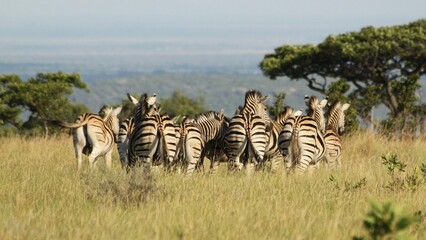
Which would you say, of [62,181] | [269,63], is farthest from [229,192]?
[269,63]

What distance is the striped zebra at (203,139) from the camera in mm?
12477

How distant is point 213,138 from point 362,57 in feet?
69.2

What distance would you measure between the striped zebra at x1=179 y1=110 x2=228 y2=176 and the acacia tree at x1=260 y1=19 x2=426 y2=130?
18.9m

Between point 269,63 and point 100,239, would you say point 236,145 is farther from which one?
point 269,63

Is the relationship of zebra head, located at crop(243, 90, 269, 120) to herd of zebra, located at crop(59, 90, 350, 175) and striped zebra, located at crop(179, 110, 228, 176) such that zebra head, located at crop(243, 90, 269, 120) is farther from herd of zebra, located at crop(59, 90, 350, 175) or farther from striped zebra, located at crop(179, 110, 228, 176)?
striped zebra, located at crop(179, 110, 228, 176)

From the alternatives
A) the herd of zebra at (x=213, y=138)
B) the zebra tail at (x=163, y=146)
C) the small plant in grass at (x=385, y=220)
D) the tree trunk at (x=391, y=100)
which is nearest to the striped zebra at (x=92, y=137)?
the herd of zebra at (x=213, y=138)

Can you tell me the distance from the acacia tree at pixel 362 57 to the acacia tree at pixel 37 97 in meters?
8.02

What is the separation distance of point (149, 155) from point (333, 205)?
369cm

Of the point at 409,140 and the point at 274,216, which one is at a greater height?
the point at 274,216

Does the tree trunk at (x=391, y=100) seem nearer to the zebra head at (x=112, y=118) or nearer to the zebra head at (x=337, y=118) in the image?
the zebra head at (x=337, y=118)

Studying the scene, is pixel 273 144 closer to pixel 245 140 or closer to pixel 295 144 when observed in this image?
pixel 245 140

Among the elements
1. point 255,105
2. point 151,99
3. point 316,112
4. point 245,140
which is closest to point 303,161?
point 245,140

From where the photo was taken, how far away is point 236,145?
42.6 feet

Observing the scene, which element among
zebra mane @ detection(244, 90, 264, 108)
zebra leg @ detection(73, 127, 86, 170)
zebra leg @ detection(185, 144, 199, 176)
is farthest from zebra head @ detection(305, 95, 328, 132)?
zebra leg @ detection(73, 127, 86, 170)
